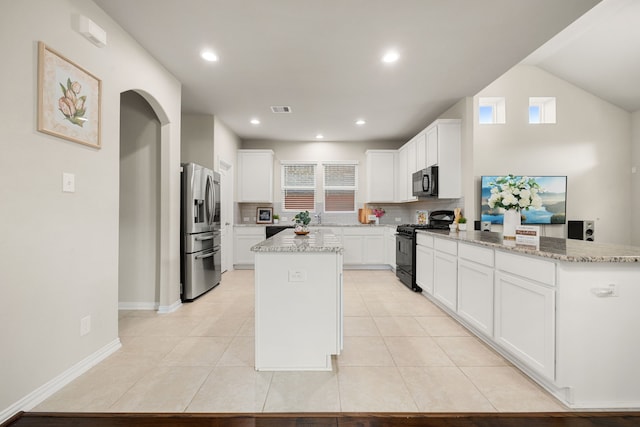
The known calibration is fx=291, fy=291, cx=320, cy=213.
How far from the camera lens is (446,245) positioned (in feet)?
10.4

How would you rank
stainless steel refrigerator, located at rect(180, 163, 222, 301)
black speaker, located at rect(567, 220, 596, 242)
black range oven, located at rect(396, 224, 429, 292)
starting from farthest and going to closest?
1. black speaker, located at rect(567, 220, 596, 242)
2. black range oven, located at rect(396, 224, 429, 292)
3. stainless steel refrigerator, located at rect(180, 163, 222, 301)

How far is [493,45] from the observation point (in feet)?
9.24

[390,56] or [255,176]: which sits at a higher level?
[390,56]

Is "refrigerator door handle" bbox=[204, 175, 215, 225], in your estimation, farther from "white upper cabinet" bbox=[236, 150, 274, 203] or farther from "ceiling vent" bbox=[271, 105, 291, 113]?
"white upper cabinet" bbox=[236, 150, 274, 203]

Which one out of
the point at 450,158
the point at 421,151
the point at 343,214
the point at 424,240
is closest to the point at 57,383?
the point at 424,240

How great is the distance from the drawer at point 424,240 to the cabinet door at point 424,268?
0.05 metres

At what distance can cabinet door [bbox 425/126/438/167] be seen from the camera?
4.38 meters

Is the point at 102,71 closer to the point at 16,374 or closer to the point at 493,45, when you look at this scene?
the point at 16,374

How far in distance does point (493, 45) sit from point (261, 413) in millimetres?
3604

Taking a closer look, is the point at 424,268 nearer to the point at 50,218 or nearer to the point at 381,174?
the point at 381,174

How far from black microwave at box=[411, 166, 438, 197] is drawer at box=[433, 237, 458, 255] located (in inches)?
45.6

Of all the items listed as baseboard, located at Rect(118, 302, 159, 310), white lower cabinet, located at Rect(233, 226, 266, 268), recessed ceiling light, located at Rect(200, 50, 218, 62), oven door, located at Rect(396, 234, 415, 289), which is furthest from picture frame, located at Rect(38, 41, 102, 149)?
oven door, located at Rect(396, 234, 415, 289)

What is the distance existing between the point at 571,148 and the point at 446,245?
4336 mm

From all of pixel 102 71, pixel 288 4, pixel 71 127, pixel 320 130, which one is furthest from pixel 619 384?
pixel 320 130
